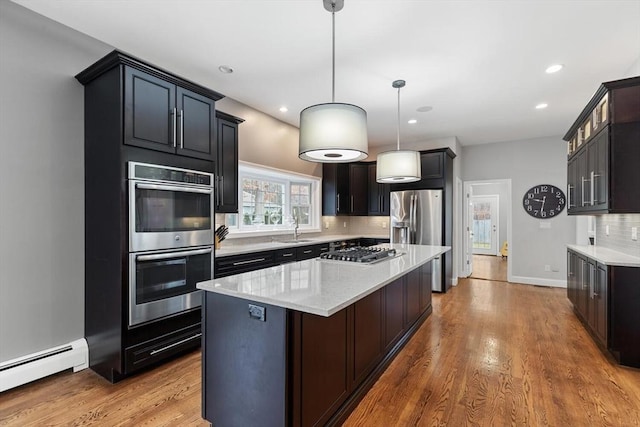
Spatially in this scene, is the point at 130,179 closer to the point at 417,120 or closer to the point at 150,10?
the point at 150,10

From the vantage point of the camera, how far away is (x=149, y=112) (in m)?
2.49

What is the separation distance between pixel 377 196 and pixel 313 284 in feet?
14.7

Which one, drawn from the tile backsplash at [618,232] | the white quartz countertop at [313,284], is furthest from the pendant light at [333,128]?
the tile backsplash at [618,232]

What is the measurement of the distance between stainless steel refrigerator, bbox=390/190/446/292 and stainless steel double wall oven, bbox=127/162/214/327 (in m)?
3.53

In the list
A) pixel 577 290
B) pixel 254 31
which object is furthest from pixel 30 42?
pixel 577 290

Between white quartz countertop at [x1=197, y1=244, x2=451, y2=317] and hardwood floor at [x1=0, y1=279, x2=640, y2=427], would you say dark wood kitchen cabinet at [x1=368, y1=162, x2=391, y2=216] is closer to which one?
hardwood floor at [x1=0, y1=279, x2=640, y2=427]

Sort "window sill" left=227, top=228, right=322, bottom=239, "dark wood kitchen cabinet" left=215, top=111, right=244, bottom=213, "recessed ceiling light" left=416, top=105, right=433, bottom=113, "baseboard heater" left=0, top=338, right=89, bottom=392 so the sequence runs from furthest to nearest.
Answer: "recessed ceiling light" left=416, top=105, right=433, bottom=113, "window sill" left=227, top=228, right=322, bottom=239, "dark wood kitchen cabinet" left=215, top=111, right=244, bottom=213, "baseboard heater" left=0, top=338, right=89, bottom=392

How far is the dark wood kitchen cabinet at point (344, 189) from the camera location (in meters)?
5.83

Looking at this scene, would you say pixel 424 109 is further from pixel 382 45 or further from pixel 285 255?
pixel 285 255

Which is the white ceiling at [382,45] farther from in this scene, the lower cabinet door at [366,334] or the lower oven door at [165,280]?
the lower cabinet door at [366,334]

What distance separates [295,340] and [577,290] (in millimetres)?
3957

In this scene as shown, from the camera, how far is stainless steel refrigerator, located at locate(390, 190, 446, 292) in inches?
207

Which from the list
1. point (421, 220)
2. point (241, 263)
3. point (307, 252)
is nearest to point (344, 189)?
point (421, 220)

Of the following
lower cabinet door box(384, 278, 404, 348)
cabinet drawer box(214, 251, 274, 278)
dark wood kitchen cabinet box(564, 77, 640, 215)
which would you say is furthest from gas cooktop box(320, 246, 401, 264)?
dark wood kitchen cabinet box(564, 77, 640, 215)
